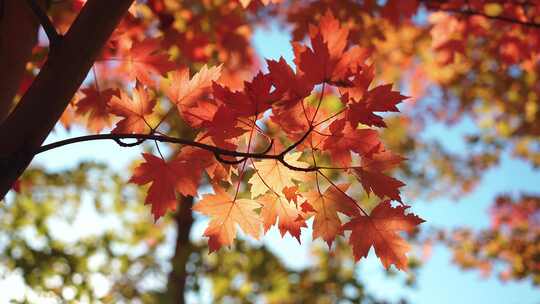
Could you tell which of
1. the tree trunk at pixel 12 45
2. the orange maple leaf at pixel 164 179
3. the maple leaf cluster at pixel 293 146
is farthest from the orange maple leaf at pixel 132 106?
the tree trunk at pixel 12 45

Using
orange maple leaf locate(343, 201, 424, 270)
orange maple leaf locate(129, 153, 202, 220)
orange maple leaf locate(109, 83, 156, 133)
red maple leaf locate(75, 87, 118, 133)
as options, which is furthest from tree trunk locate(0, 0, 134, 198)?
orange maple leaf locate(343, 201, 424, 270)

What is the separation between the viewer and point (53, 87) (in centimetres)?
111

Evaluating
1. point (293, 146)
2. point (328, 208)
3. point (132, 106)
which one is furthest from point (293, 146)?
point (132, 106)

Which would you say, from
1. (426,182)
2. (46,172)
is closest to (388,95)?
(46,172)

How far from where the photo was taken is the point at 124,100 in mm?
1347

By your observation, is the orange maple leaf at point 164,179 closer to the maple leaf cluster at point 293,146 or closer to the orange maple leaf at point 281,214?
Answer: the maple leaf cluster at point 293,146

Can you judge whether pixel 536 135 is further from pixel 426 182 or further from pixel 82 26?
pixel 82 26

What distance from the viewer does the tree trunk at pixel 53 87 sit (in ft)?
3.50

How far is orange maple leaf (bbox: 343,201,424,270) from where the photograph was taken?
4.31 feet

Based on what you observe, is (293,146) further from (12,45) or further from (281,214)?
(12,45)

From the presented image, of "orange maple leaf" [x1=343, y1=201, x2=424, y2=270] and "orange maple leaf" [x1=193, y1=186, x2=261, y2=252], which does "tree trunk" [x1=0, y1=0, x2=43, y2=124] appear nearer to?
"orange maple leaf" [x1=193, y1=186, x2=261, y2=252]

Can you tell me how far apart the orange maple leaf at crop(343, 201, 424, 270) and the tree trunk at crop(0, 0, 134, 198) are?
0.81m

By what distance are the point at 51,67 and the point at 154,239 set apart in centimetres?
576

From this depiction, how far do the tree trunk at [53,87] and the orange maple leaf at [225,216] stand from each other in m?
0.47
